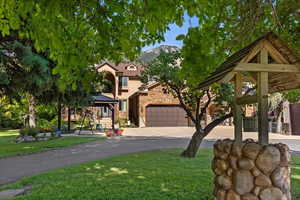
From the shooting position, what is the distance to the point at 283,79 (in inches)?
148

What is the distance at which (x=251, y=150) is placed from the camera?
122 inches

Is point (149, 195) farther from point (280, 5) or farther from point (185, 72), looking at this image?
point (280, 5)

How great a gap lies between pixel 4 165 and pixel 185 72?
7169 millimetres

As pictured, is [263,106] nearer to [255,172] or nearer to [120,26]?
[255,172]

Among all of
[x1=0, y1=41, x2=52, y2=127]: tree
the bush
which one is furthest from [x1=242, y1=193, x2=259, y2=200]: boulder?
the bush

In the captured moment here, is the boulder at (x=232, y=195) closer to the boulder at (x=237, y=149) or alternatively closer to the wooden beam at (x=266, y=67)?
the boulder at (x=237, y=149)

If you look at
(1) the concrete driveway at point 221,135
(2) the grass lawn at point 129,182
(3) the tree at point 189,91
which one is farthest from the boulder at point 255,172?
(1) the concrete driveway at point 221,135

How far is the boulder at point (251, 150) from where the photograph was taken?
3066 millimetres

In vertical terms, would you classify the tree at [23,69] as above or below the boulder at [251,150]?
above

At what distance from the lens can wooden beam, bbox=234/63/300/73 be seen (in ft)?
10.1

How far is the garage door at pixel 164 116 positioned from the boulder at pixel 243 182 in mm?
25230

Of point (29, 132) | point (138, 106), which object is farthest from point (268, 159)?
point (138, 106)

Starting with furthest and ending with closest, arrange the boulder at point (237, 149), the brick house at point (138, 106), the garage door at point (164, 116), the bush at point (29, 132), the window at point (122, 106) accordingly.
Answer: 1. the window at point (122, 106)
2. the garage door at point (164, 116)
3. the brick house at point (138, 106)
4. the bush at point (29, 132)
5. the boulder at point (237, 149)

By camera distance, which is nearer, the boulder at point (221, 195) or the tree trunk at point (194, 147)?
the boulder at point (221, 195)
